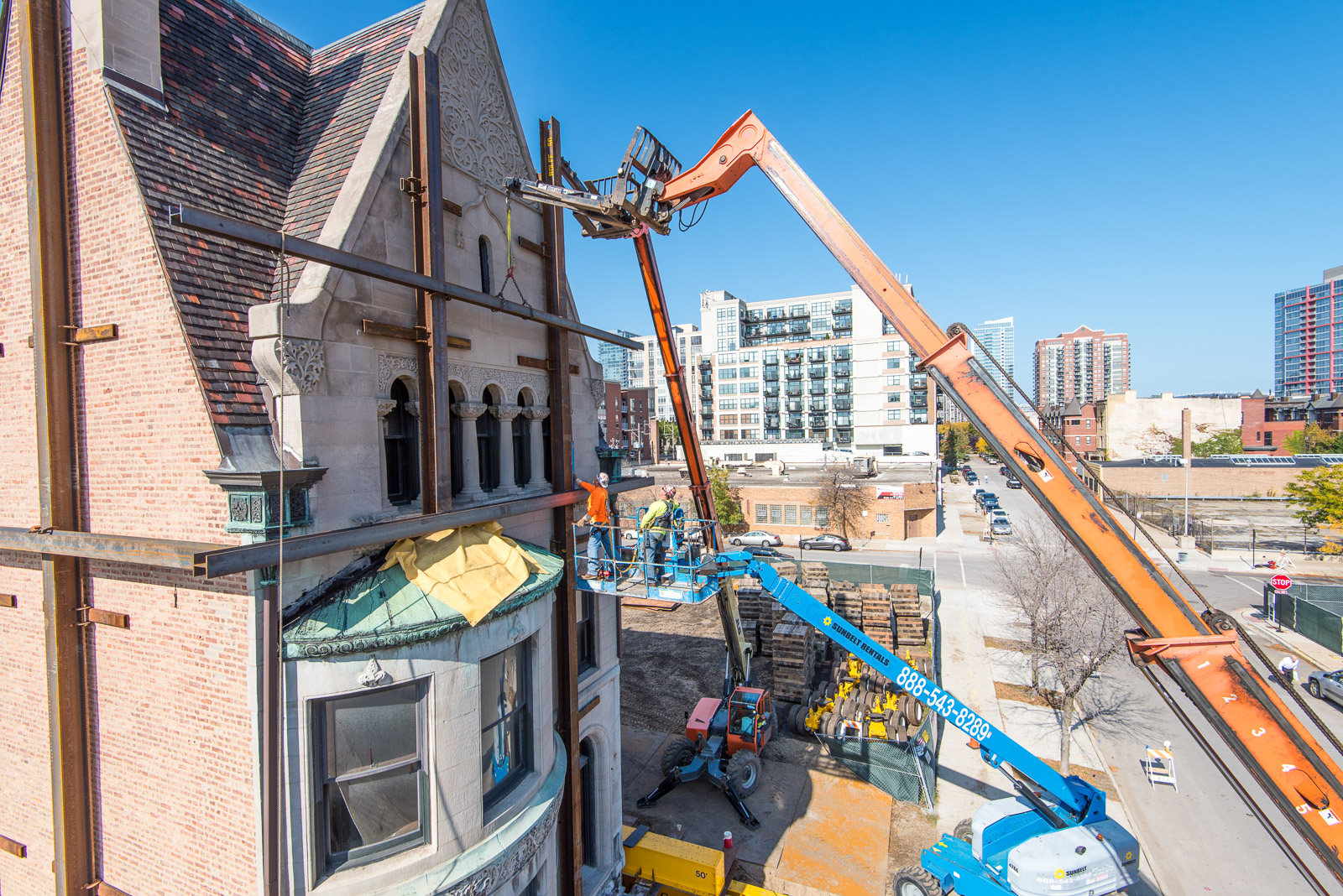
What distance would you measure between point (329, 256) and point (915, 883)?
15.1 metres

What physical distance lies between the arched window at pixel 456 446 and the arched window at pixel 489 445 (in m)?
0.65

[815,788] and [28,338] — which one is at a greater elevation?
[28,338]

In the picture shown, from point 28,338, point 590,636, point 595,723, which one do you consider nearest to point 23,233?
point 28,338

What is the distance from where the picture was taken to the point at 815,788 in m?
18.2

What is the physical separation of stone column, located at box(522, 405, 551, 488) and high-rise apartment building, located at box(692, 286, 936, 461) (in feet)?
254

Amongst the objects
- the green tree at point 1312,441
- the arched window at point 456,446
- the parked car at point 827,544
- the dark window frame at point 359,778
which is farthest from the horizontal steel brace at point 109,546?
the green tree at point 1312,441

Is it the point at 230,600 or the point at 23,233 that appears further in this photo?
the point at 23,233

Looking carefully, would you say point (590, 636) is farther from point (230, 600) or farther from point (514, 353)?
point (230, 600)

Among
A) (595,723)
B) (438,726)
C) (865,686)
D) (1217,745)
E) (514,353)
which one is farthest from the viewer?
(865,686)

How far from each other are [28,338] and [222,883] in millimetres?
7223

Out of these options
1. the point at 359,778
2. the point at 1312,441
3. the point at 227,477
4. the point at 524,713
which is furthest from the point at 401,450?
the point at 1312,441

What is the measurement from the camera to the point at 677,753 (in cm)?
1980

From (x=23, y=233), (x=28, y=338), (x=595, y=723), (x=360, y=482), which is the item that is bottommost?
(x=595, y=723)

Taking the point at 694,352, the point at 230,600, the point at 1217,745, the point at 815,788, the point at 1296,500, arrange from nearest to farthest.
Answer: the point at 230,600 → the point at 815,788 → the point at 1217,745 → the point at 1296,500 → the point at 694,352
